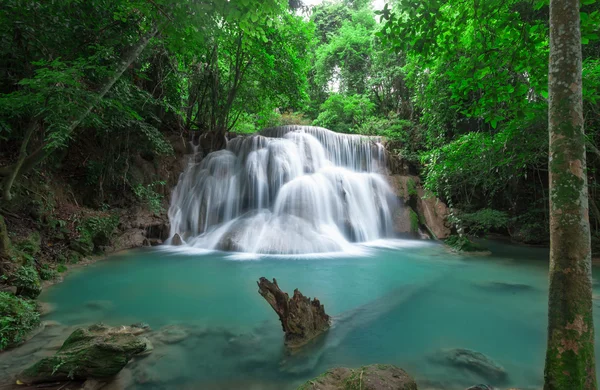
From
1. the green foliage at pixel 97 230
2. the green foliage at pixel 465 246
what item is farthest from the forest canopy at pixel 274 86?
the green foliage at pixel 97 230

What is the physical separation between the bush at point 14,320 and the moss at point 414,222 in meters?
12.7

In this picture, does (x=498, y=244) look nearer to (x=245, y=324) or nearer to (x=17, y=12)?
(x=245, y=324)

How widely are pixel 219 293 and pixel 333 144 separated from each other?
467 inches

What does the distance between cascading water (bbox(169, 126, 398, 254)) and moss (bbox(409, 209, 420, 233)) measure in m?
0.94

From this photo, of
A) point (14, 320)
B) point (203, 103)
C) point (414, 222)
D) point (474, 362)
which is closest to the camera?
point (474, 362)

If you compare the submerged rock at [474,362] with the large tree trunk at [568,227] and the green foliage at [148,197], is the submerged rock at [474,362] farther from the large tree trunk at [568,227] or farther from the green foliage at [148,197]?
the green foliage at [148,197]

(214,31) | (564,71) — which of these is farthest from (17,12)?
(564,71)

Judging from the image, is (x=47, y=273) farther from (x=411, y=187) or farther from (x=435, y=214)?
(x=435, y=214)

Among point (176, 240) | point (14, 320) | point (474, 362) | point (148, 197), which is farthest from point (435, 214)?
point (14, 320)

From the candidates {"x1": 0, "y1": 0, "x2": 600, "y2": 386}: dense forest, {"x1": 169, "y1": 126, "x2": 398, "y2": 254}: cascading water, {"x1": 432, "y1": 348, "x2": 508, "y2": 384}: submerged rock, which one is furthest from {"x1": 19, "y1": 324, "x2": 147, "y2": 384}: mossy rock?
{"x1": 169, "y1": 126, "x2": 398, "y2": 254}: cascading water

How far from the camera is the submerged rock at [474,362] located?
3246mm

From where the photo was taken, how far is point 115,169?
1077 cm

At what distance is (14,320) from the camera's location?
3666 mm

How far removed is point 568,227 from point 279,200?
10.8 m
